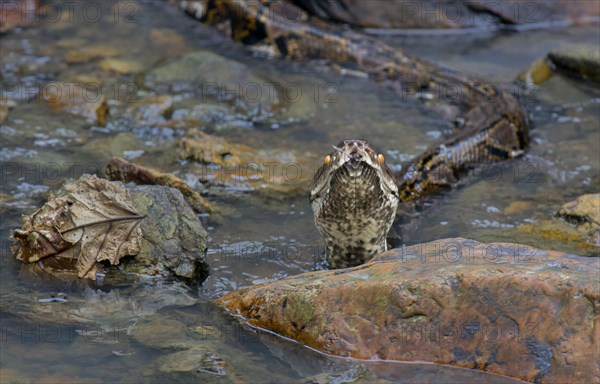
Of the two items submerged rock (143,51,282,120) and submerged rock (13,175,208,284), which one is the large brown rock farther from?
submerged rock (143,51,282,120)

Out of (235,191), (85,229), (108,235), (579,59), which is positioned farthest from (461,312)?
(579,59)

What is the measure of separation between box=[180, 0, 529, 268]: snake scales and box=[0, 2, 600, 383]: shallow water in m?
0.26

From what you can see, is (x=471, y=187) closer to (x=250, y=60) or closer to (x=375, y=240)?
(x=375, y=240)

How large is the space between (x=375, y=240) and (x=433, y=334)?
1675 millimetres

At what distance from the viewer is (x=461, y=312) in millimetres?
3980

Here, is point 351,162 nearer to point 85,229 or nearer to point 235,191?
point 85,229

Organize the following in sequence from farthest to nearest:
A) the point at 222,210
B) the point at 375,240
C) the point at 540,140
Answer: the point at 540,140 < the point at 222,210 < the point at 375,240

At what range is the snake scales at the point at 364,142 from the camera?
512cm

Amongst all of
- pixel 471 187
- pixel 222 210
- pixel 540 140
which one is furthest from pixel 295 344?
pixel 540 140

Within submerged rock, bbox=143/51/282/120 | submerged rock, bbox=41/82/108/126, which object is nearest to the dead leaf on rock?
submerged rock, bbox=41/82/108/126

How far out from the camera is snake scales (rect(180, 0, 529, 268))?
5.12m

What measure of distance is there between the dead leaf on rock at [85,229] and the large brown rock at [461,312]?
117cm

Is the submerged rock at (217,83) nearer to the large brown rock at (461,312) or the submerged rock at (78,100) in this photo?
the submerged rock at (78,100)

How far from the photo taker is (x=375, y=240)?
221 inches
